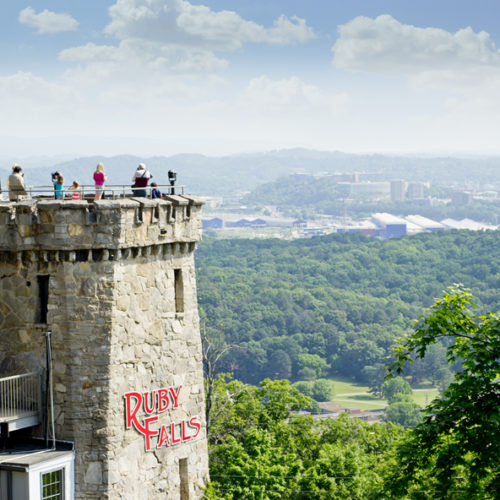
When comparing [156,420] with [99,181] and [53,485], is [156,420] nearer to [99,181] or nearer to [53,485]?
[53,485]

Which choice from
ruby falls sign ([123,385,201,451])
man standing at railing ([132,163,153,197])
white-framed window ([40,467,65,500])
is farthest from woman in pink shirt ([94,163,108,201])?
white-framed window ([40,467,65,500])

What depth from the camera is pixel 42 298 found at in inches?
991

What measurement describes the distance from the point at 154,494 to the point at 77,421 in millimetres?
3550

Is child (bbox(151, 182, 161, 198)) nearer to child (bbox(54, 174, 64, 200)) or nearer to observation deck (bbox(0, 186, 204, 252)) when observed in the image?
observation deck (bbox(0, 186, 204, 252))

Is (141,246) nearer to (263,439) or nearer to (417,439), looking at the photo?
(417,439)

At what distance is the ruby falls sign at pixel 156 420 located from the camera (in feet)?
83.9

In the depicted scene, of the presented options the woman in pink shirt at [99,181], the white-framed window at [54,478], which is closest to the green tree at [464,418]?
the white-framed window at [54,478]

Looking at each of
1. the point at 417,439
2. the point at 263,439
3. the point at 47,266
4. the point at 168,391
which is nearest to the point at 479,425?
the point at 417,439

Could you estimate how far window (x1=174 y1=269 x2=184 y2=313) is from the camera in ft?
91.8

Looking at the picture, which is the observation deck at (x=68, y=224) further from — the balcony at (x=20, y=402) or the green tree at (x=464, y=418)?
the green tree at (x=464, y=418)

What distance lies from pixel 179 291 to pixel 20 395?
563cm

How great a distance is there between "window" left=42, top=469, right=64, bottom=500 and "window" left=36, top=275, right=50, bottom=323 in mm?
3826

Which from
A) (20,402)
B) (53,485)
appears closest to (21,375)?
(20,402)

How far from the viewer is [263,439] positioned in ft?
120
